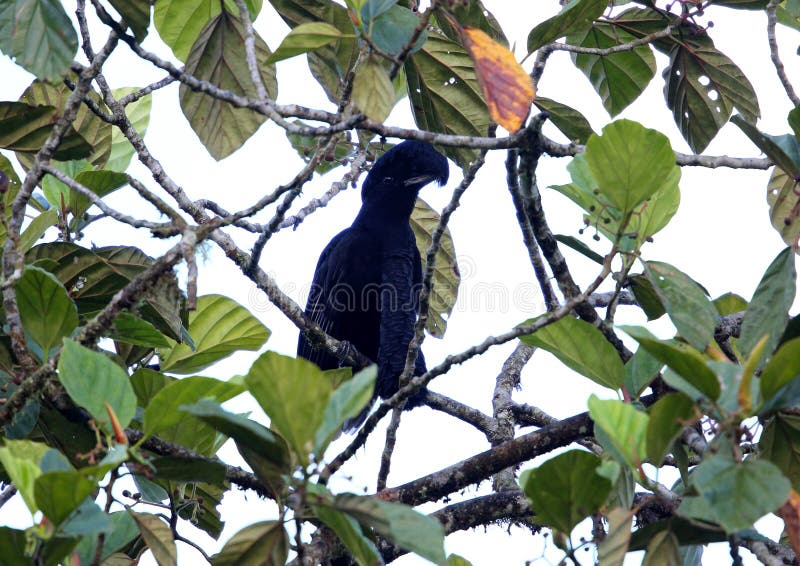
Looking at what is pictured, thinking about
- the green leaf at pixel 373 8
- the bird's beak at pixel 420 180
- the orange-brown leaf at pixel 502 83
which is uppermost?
the bird's beak at pixel 420 180

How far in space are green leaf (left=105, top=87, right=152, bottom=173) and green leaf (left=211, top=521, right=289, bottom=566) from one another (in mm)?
1738

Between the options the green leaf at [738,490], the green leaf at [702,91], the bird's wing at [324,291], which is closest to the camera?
the green leaf at [738,490]

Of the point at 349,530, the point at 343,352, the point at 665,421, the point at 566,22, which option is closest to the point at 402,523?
the point at 349,530

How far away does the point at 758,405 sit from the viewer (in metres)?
1.39

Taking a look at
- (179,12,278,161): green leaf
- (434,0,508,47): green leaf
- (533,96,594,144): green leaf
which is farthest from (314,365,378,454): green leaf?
(179,12,278,161): green leaf

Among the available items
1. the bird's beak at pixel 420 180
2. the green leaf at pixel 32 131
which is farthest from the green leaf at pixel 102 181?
the bird's beak at pixel 420 180

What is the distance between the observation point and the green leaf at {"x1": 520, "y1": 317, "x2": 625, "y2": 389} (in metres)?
1.86

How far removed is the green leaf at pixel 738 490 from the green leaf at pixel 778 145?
2.26ft

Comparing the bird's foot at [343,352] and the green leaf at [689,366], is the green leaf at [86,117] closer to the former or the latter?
the bird's foot at [343,352]

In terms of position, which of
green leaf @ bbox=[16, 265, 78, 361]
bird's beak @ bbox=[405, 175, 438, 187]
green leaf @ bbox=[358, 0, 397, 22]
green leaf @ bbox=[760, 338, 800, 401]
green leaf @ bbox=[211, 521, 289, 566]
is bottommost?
green leaf @ bbox=[211, 521, 289, 566]

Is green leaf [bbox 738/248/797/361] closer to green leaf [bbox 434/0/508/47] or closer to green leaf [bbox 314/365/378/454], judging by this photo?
green leaf [bbox 314/365/378/454]

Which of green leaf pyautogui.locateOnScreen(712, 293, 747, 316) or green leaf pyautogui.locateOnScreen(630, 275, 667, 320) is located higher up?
green leaf pyautogui.locateOnScreen(712, 293, 747, 316)

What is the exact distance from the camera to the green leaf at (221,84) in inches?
110

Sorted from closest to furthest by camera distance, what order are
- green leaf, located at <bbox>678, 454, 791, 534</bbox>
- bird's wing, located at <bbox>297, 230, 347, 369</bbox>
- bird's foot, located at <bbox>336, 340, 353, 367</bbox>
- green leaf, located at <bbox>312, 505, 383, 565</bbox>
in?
green leaf, located at <bbox>678, 454, 791, 534</bbox> < green leaf, located at <bbox>312, 505, 383, 565</bbox> < bird's foot, located at <bbox>336, 340, 353, 367</bbox> < bird's wing, located at <bbox>297, 230, 347, 369</bbox>
